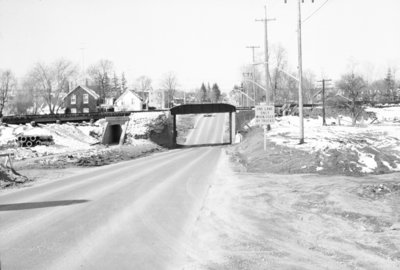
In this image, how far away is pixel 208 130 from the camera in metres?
92.1

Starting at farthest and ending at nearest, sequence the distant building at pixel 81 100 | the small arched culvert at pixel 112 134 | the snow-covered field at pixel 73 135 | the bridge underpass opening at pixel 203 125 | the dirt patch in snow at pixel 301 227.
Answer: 1. the distant building at pixel 81 100
2. the bridge underpass opening at pixel 203 125
3. the small arched culvert at pixel 112 134
4. the snow-covered field at pixel 73 135
5. the dirt patch in snow at pixel 301 227

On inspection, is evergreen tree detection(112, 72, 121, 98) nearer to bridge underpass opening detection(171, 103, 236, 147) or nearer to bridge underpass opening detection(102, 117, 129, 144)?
bridge underpass opening detection(171, 103, 236, 147)

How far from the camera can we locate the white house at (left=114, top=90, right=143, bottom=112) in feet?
371

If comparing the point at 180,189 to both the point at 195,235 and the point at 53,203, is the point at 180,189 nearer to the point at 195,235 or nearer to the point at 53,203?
the point at 53,203

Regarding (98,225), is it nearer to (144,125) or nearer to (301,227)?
(301,227)

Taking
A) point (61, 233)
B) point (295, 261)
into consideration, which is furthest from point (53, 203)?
point (295, 261)

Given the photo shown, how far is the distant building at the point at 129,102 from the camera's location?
113125 mm

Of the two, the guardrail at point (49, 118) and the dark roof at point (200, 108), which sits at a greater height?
the dark roof at point (200, 108)

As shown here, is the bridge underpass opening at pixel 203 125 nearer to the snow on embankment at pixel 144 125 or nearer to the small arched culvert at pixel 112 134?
the snow on embankment at pixel 144 125

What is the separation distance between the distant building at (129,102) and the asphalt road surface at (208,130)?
53.3ft

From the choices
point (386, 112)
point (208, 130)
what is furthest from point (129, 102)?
point (386, 112)

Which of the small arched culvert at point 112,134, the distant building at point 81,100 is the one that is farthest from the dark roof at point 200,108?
the distant building at point 81,100

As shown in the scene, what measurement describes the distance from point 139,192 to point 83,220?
5.24 m

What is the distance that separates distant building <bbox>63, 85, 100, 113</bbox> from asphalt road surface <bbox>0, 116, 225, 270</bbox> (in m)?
86.0
